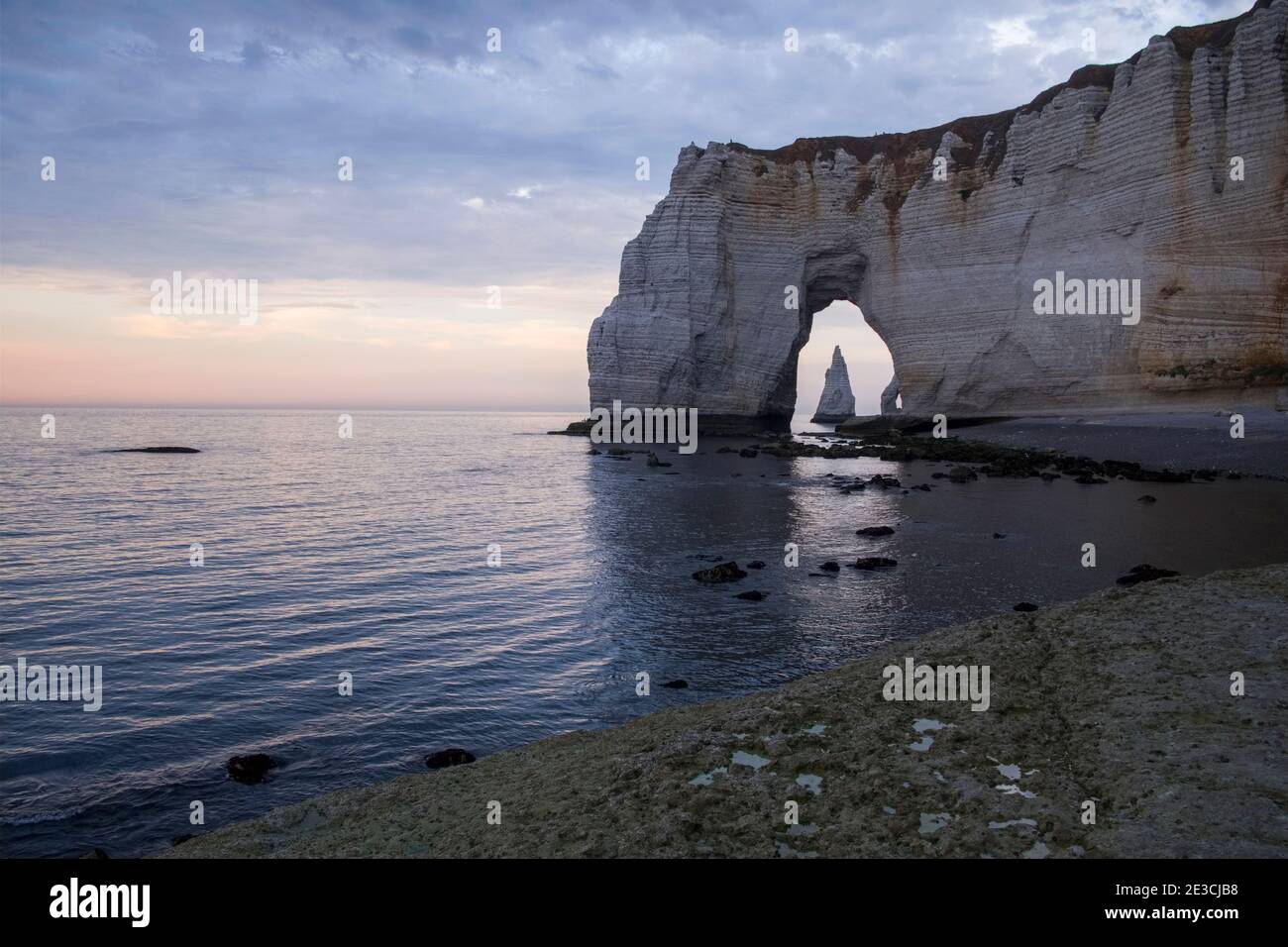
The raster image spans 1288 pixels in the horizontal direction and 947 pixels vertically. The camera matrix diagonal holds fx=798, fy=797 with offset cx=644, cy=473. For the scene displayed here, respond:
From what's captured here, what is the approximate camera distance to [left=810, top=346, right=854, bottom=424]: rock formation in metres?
142

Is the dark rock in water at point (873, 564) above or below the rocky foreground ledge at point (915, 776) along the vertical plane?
below

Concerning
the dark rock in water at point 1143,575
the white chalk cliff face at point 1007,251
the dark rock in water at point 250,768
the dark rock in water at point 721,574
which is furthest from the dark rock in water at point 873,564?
the white chalk cliff face at point 1007,251

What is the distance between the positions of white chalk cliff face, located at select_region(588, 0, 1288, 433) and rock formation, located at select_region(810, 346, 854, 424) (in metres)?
72.7

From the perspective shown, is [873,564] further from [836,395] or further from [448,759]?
[836,395]

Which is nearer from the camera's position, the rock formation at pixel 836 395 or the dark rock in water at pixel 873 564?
the dark rock in water at pixel 873 564

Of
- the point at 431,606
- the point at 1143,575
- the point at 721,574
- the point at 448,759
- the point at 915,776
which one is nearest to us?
the point at 915,776

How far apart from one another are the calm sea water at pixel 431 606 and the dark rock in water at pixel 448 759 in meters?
0.35

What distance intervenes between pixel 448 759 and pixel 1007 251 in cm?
5275

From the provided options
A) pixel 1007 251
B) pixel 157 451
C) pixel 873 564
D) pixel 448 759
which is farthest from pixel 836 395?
pixel 448 759

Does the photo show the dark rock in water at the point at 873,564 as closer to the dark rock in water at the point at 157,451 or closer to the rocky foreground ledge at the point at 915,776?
the rocky foreground ledge at the point at 915,776

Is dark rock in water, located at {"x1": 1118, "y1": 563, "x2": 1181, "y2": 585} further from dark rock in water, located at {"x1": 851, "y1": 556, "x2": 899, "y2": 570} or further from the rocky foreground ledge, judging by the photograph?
the rocky foreground ledge

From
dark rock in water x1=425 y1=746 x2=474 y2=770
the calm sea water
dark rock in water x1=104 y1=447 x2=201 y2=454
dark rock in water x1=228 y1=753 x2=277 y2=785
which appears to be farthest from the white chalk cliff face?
dark rock in water x1=228 y1=753 x2=277 y2=785

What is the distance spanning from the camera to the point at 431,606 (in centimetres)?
1501

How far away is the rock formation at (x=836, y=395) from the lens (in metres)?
142
